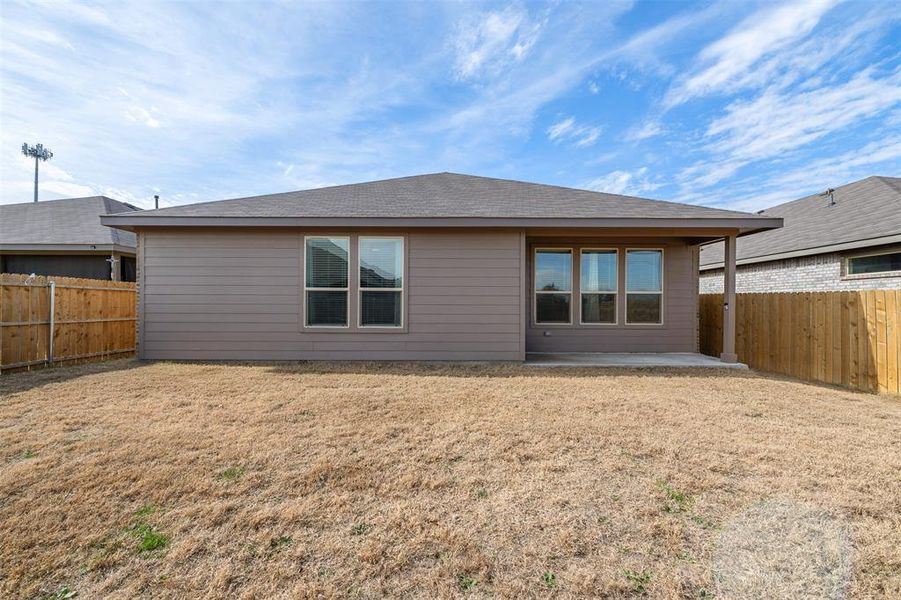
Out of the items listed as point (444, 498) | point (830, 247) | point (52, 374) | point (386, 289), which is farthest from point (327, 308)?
point (830, 247)

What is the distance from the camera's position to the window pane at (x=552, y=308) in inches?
331

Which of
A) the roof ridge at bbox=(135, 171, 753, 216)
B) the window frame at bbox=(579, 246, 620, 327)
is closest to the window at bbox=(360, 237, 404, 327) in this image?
the roof ridge at bbox=(135, 171, 753, 216)

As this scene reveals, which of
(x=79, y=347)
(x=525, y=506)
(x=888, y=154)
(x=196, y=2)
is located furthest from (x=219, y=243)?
(x=888, y=154)

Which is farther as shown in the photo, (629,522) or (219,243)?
(219,243)

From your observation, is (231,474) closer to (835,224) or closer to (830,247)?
(830,247)

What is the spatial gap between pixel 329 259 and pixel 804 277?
38.4ft

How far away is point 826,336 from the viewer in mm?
6082

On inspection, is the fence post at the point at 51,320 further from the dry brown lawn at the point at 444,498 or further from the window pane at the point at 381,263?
the window pane at the point at 381,263

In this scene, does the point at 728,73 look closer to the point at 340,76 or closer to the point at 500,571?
the point at 340,76

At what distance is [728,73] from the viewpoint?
1025cm

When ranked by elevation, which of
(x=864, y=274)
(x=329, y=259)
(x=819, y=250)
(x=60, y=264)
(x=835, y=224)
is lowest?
(x=864, y=274)

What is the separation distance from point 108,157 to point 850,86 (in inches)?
875

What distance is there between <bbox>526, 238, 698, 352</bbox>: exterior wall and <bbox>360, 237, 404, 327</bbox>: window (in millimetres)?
3058

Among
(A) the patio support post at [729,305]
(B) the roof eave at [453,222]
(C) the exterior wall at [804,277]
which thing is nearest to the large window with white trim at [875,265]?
(C) the exterior wall at [804,277]
